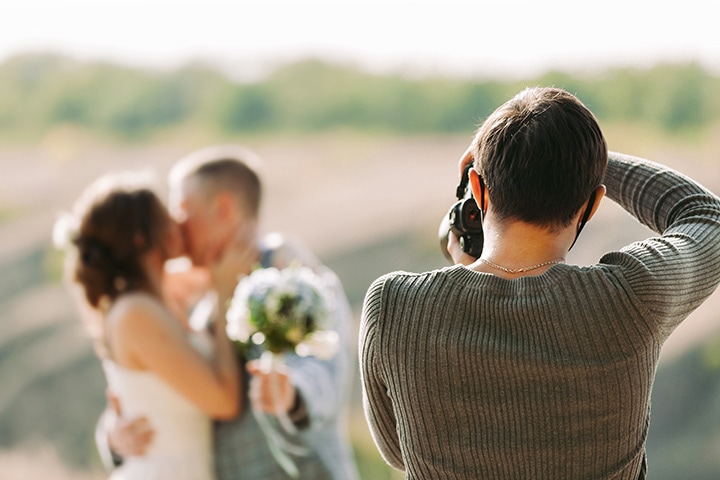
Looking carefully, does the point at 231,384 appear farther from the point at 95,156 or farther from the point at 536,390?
the point at 95,156

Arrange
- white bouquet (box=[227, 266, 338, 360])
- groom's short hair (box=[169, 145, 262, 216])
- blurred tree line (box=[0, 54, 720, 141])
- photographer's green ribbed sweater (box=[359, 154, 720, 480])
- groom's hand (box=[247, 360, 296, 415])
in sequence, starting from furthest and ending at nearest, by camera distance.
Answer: blurred tree line (box=[0, 54, 720, 141]) < groom's short hair (box=[169, 145, 262, 216]) < groom's hand (box=[247, 360, 296, 415]) < white bouquet (box=[227, 266, 338, 360]) < photographer's green ribbed sweater (box=[359, 154, 720, 480])

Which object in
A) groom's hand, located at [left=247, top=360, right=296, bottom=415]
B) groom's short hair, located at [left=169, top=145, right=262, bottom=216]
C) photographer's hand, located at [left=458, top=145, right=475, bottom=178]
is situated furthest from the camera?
groom's short hair, located at [left=169, top=145, right=262, bottom=216]

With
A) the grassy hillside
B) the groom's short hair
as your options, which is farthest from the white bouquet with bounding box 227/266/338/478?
the grassy hillside

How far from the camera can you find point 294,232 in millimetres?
8625

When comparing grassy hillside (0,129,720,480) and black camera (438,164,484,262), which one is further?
grassy hillside (0,129,720,480)

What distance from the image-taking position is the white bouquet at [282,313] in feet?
9.70

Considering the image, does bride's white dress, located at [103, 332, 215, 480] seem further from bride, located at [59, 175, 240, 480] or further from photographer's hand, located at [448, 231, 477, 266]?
photographer's hand, located at [448, 231, 477, 266]

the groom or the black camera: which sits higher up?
the black camera

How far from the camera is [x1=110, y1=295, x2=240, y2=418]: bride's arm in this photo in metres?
3.37

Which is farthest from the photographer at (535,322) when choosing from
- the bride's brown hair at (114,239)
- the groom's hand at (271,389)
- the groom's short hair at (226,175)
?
the groom's short hair at (226,175)

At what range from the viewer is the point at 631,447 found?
4.67ft

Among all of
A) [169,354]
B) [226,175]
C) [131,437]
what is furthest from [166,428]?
[226,175]

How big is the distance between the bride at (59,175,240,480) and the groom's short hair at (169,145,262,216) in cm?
24

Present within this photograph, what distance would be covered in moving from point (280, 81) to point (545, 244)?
8.76m
